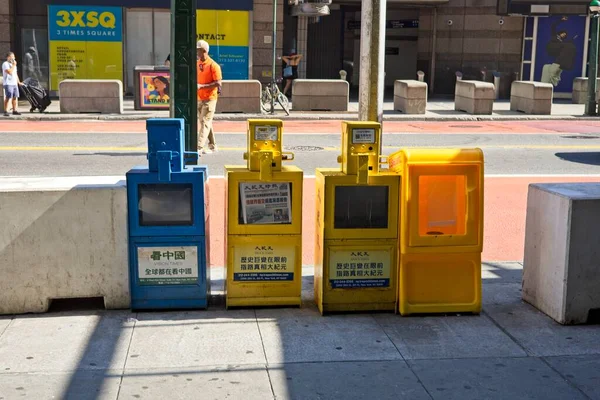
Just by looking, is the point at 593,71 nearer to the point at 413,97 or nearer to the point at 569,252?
the point at 413,97

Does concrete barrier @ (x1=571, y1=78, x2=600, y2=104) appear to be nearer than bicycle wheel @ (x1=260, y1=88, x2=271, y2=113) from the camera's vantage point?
No

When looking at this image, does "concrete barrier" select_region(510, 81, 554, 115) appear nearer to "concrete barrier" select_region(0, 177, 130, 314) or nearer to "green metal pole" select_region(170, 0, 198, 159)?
"green metal pole" select_region(170, 0, 198, 159)

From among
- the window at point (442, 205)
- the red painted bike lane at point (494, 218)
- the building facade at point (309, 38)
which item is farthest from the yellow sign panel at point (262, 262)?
the building facade at point (309, 38)

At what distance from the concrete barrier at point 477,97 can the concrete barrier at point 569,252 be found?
18316mm

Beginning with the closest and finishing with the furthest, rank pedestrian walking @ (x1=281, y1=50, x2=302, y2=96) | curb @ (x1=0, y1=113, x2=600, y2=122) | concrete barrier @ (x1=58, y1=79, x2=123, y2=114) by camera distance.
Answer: curb @ (x1=0, y1=113, x2=600, y2=122) → concrete barrier @ (x1=58, y1=79, x2=123, y2=114) → pedestrian walking @ (x1=281, y1=50, x2=302, y2=96)

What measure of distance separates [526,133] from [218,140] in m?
7.74

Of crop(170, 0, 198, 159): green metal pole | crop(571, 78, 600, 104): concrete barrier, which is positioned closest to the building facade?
crop(571, 78, 600, 104): concrete barrier

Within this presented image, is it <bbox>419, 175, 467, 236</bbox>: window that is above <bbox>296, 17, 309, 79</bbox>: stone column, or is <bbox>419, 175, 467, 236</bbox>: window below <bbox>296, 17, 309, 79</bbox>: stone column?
below

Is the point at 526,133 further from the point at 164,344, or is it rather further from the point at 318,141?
the point at 164,344

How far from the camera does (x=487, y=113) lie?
1005 inches

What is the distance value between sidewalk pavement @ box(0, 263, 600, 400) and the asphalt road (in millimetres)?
7672

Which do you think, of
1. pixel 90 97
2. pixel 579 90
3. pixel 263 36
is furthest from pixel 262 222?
pixel 579 90

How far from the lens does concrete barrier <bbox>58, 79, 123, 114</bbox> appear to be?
23.4m

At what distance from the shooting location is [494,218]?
11125mm
